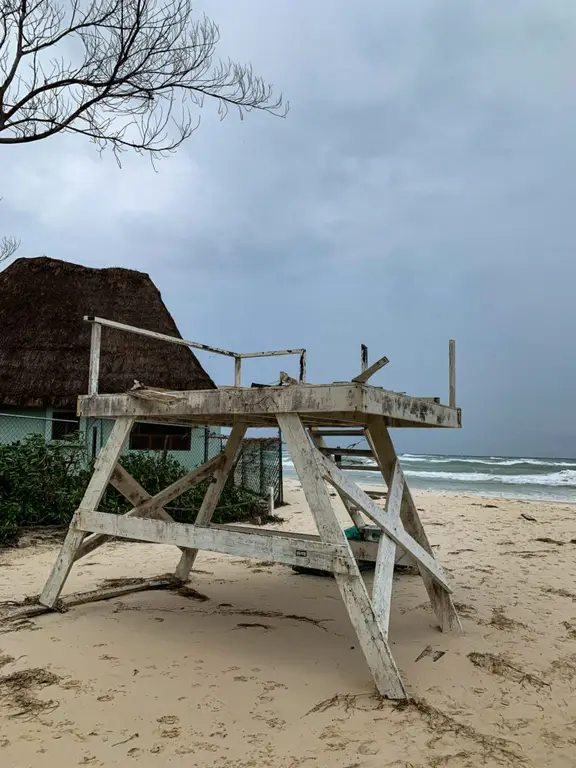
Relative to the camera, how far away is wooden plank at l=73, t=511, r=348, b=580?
332 centimetres

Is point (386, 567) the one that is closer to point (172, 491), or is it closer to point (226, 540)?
point (226, 540)

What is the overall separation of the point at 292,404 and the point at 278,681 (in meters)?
1.60

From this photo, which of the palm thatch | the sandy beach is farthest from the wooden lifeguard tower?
the palm thatch

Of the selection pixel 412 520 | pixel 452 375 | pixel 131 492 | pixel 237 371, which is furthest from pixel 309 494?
pixel 237 371

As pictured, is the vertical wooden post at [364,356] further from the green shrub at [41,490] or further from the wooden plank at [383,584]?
the green shrub at [41,490]

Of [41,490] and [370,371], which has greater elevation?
[370,371]

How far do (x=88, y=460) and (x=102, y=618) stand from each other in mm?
7092

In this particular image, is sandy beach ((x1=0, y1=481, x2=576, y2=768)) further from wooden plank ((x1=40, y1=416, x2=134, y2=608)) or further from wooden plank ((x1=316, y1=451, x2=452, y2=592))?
wooden plank ((x1=316, y1=451, x2=452, y2=592))

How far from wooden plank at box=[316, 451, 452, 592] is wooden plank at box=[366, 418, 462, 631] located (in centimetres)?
13

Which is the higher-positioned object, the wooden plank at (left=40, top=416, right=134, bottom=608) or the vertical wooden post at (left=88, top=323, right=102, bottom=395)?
the vertical wooden post at (left=88, top=323, right=102, bottom=395)

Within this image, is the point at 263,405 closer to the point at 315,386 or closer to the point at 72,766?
the point at 315,386

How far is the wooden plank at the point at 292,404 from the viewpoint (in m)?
3.34

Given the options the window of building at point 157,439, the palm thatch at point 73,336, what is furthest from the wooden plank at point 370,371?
the window of building at point 157,439

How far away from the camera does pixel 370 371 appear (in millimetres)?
3365
